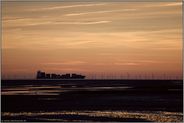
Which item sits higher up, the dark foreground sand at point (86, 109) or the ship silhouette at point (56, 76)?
the ship silhouette at point (56, 76)

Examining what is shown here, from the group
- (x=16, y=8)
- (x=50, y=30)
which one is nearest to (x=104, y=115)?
(x=50, y=30)

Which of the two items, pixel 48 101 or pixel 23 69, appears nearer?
pixel 23 69

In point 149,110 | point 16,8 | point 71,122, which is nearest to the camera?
point 16,8

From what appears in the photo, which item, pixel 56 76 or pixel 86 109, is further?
pixel 86 109

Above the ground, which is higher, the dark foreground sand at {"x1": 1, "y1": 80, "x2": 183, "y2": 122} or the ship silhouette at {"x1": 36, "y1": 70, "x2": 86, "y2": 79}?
the ship silhouette at {"x1": 36, "y1": 70, "x2": 86, "y2": 79}

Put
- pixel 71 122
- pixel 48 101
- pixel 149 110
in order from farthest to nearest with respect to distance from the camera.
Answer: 1. pixel 48 101
2. pixel 149 110
3. pixel 71 122

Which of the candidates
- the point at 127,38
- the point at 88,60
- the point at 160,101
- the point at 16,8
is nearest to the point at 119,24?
the point at 127,38

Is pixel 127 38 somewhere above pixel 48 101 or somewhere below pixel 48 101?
above

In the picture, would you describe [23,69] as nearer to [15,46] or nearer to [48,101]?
[15,46]

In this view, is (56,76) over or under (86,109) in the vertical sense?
over

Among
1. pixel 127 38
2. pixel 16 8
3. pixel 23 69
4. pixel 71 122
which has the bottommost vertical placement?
pixel 71 122
